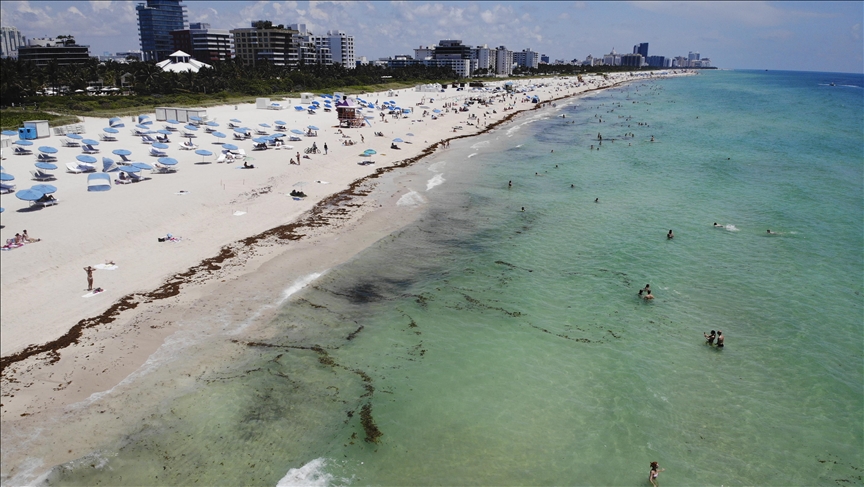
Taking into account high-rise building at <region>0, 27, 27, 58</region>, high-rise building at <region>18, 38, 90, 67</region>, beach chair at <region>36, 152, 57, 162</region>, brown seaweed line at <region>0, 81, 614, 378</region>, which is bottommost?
brown seaweed line at <region>0, 81, 614, 378</region>

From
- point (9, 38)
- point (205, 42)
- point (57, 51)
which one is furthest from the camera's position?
point (205, 42)

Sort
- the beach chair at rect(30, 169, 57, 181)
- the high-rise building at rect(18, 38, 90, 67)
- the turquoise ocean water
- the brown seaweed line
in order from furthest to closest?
1. the high-rise building at rect(18, 38, 90, 67)
2. the beach chair at rect(30, 169, 57, 181)
3. the brown seaweed line
4. the turquoise ocean water

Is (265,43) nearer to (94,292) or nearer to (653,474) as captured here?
(94,292)

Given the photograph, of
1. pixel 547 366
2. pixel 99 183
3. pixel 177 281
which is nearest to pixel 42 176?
pixel 99 183

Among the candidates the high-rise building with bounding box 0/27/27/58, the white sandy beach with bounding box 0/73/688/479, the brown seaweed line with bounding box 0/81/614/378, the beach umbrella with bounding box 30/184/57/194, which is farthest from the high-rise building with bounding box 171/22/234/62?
the beach umbrella with bounding box 30/184/57/194

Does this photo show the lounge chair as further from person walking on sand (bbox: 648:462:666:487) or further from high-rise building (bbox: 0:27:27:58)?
person walking on sand (bbox: 648:462:666:487)

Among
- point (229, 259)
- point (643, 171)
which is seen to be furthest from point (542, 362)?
point (643, 171)

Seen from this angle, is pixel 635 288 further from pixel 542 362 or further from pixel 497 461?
pixel 497 461
